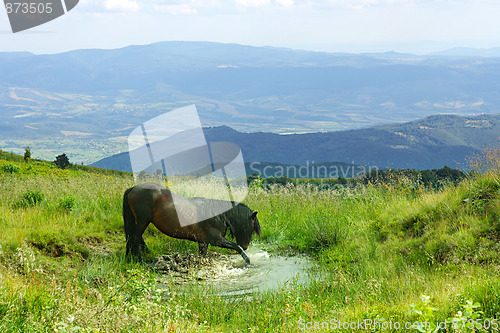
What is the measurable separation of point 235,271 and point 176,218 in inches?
59.4

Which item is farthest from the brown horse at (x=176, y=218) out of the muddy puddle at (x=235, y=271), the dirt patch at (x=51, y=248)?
the dirt patch at (x=51, y=248)

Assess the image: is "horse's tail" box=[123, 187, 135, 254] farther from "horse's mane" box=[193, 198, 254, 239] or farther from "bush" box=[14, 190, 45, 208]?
"bush" box=[14, 190, 45, 208]

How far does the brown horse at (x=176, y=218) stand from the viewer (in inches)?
303

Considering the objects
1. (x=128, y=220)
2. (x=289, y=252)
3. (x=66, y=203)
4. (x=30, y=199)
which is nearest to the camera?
(x=128, y=220)

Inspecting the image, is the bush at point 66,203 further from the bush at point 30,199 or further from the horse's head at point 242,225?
the horse's head at point 242,225

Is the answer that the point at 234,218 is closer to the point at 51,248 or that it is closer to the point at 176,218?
the point at 176,218

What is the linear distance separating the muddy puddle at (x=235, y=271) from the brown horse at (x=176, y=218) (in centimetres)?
35

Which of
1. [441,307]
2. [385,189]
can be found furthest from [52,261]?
[385,189]

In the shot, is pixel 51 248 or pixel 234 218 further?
pixel 234 218

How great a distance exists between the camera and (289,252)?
9.23 meters

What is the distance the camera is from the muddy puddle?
286 inches

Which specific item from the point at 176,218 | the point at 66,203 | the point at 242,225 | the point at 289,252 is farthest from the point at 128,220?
the point at 289,252

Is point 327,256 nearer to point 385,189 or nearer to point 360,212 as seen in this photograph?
point 360,212

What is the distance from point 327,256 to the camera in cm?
872
